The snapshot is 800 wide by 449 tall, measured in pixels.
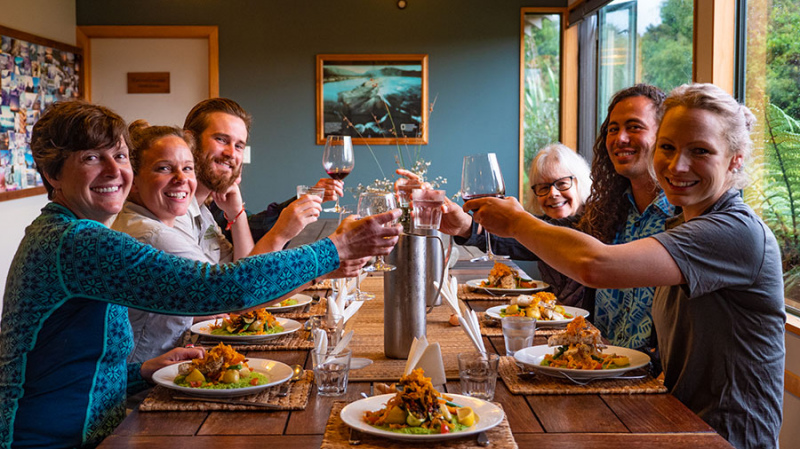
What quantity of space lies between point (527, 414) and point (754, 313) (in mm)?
576

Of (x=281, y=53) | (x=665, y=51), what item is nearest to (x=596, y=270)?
(x=665, y=51)

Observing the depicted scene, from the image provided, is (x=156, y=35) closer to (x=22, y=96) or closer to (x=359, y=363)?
(x=22, y=96)

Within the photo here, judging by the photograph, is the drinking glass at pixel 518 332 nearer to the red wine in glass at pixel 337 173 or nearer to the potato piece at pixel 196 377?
the potato piece at pixel 196 377

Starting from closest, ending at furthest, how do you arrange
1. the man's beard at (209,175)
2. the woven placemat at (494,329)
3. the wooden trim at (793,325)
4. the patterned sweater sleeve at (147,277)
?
the patterned sweater sleeve at (147,277) → the woven placemat at (494,329) → the wooden trim at (793,325) → the man's beard at (209,175)

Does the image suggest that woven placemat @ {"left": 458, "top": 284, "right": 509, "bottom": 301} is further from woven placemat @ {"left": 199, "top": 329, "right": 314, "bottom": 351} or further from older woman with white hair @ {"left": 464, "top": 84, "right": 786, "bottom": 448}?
older woman with white hair @ {"left": 464, "top": 84, "right": 786, "bottom": 448}

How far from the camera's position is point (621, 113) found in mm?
2439

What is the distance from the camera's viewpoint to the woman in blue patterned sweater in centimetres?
139

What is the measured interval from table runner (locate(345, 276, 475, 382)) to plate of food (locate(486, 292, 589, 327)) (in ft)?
0.49

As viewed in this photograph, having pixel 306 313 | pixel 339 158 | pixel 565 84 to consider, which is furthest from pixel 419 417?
pixel 565 84

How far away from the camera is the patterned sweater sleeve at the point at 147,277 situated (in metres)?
1.38

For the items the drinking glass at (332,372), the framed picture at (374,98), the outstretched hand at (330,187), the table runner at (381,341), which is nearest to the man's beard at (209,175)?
the outstretched hand at (330,187)

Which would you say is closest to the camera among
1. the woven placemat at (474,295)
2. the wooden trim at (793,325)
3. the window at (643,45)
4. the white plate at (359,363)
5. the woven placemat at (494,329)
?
the white plate at (359,363)

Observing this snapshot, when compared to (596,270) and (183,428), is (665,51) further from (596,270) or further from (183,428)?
(183,428)

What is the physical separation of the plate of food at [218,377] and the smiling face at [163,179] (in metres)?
0.73
